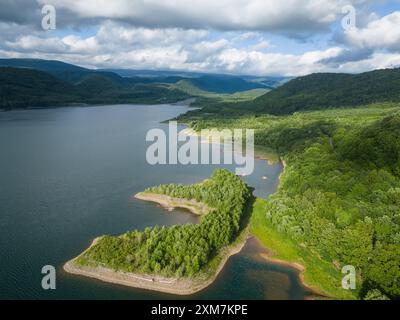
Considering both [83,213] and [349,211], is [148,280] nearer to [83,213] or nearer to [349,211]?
[83,213]

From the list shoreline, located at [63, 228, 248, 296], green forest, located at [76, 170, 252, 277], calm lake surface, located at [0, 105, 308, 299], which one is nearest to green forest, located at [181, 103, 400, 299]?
calm lake surface, located at [0, 105, 308, 299]

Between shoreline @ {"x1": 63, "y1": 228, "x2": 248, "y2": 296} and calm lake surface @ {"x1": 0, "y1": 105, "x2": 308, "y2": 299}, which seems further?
calm lake surface @ {"x1": 0, "y1": 105, "x2": 308, "y2": 299}

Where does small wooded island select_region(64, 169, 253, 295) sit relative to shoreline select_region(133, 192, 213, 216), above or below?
below

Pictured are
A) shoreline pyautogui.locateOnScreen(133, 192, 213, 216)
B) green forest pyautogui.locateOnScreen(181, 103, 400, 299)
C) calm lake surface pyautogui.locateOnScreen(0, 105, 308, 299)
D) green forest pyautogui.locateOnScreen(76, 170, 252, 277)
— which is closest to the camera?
green forest pyautogui.locateOnScreen(181, 103, 400, 299)

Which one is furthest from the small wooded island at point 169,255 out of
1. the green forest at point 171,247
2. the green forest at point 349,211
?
the green forest at point 349,211

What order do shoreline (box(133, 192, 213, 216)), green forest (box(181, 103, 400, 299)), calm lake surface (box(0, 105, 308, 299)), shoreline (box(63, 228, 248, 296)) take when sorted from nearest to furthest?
shoreline (box(63, 228, 248, 296)), green forest (box(181, 103, 400, 299)), calm lake surface (box(0, 105, 308, 299)), shoreline (box(133, 192, 213, 216))

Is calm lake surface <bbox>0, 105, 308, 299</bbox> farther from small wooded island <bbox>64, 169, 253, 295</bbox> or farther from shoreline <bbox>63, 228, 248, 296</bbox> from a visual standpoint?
small wooded island <bbox>64, 169, 253, 295</bbox>

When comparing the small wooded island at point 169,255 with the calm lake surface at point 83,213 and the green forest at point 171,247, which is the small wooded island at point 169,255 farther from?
the calm lake surface at point 83,213
